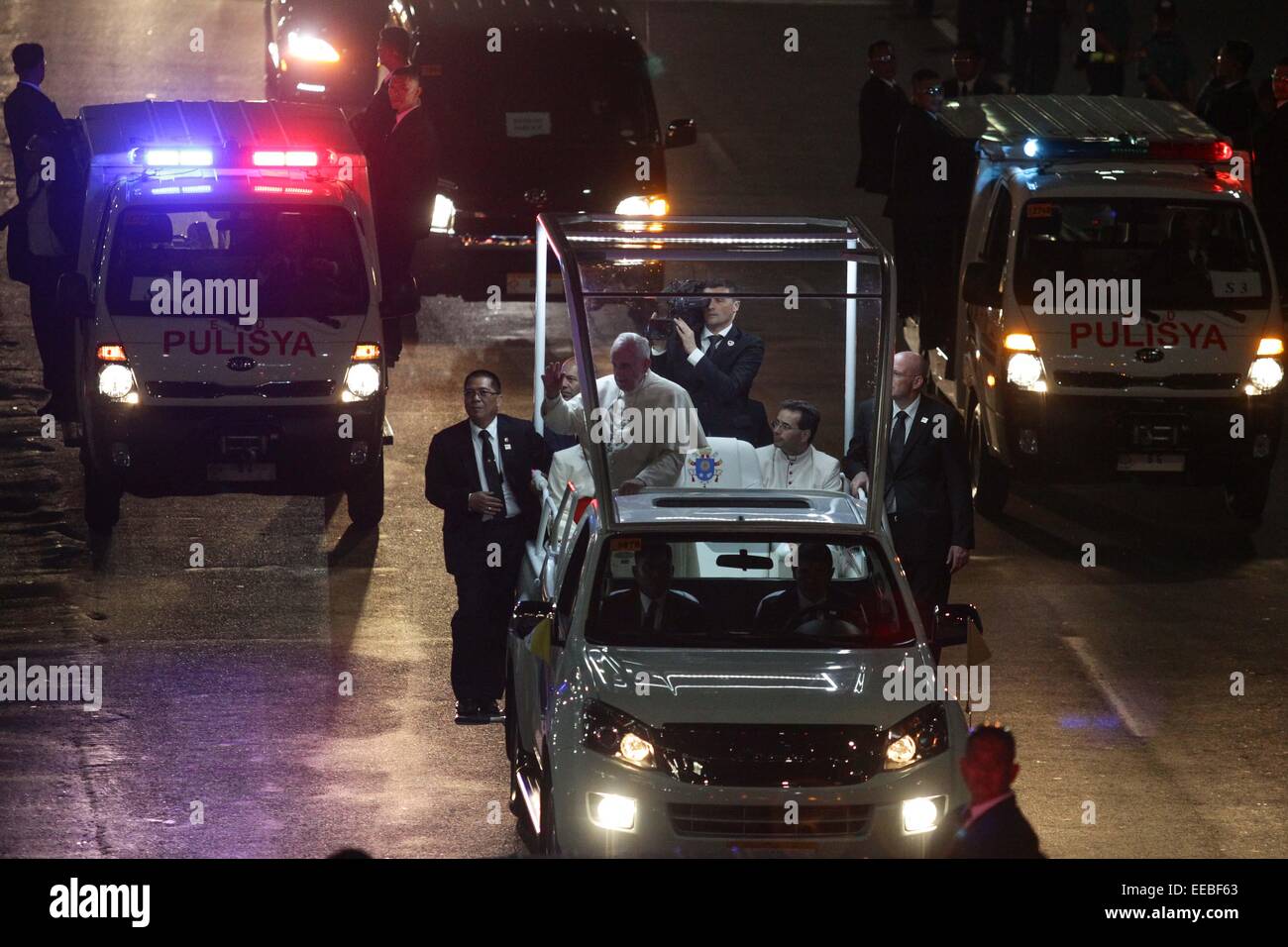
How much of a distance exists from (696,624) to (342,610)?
427 centimetres

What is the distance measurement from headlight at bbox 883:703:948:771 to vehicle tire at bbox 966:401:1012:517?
268 inches

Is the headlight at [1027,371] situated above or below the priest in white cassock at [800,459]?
below

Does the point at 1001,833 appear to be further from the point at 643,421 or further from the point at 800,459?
the point at 643,421

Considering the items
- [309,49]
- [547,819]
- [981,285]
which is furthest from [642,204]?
[547,819]

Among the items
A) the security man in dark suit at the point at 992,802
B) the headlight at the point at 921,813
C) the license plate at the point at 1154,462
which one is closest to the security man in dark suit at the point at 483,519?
the headlight at the point at 921,813

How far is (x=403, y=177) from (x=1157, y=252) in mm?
5566

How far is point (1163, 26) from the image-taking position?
21828 mm

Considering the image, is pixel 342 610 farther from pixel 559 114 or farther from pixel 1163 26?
pixel 1163 26

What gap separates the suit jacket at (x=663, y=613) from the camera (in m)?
9.04

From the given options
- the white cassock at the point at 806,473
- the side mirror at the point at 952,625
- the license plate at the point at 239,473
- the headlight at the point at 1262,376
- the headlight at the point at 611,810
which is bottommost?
the license plate at the point at 239,473

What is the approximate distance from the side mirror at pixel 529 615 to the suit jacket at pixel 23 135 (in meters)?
7.35

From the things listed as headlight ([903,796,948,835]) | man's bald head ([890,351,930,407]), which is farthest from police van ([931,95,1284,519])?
headlight ([903,796,948,835])

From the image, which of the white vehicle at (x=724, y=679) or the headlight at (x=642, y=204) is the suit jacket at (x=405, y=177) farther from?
the white vehicle at (x=724, y=679)

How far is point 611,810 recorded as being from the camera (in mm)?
8234
